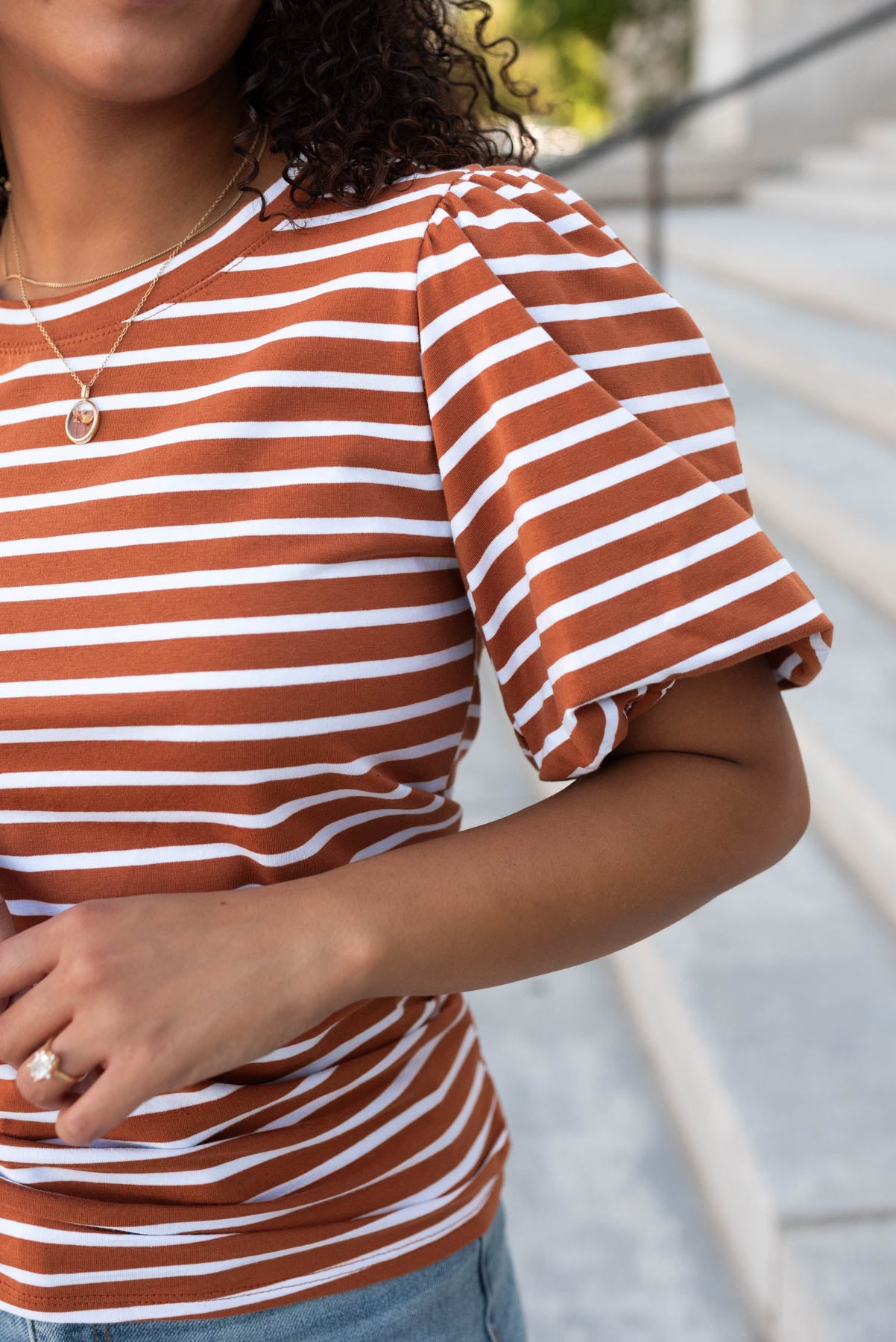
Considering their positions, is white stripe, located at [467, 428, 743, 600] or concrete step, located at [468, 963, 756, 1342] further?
concrete step, located at [468, 963, 756, 1342]

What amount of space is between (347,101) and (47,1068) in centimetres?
62

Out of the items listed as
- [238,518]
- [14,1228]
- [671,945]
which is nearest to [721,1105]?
[671,945]

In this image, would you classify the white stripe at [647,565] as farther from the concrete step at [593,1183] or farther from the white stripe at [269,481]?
the concrete step at [593,1183]

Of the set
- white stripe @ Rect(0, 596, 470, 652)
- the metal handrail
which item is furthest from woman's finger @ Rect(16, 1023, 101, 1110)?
the metal handrail

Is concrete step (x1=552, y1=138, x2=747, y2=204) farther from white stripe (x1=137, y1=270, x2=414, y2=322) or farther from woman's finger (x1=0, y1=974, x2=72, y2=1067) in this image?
woman's finger (x1=0, y1=974, x2=72, y2=1067)

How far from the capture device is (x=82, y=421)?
803 mm

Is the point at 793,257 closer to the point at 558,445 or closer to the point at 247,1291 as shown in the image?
the point at 558,445

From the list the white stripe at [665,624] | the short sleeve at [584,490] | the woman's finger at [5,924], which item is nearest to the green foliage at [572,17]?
the short sleeve at [584,490]

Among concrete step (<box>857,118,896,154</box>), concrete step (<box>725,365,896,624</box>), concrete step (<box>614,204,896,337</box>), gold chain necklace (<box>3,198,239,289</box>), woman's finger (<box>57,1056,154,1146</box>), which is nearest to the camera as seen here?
woman's finger (<box>57,1056,154,1146</box>)

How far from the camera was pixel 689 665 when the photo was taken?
704mm

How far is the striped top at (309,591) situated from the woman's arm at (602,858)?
4 centimetres

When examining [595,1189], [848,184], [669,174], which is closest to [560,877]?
[595,1189]

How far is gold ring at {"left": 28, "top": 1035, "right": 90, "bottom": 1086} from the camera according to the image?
644mm

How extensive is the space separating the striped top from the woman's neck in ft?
0.19
